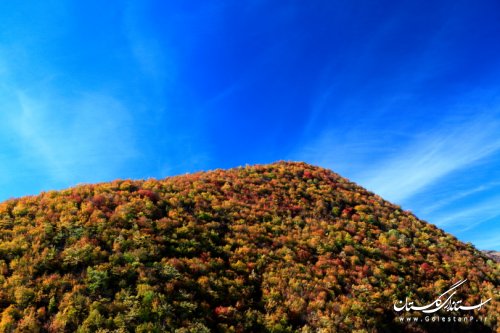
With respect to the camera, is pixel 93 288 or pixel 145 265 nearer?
pixel 93 288

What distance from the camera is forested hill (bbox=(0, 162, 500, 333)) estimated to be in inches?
496

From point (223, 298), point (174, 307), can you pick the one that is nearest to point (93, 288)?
point (174, 307)

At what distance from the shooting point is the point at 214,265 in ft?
56.4

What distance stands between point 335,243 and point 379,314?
→ 7.08 metres

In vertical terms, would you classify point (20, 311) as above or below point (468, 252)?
below

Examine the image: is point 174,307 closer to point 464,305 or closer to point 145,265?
point 145,265

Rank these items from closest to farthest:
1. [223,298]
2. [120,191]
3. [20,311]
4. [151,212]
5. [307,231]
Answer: [20,311] < [223,298] < [151,212] < [120,191] < [307,231]

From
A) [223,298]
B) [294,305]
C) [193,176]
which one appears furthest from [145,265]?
[193,176]

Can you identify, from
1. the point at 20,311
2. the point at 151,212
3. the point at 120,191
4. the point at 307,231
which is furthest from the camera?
the point at 307,231

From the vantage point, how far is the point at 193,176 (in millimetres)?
31266

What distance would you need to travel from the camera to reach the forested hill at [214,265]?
12602 millimetres

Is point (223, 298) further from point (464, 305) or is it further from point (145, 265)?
point (464, 305)

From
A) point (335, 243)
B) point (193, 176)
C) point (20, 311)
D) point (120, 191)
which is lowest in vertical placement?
point (20, 311)

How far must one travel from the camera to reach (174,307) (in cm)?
1309
